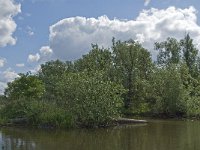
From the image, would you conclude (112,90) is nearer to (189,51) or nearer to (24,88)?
(24,88)

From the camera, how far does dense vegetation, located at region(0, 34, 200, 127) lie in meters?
34.8

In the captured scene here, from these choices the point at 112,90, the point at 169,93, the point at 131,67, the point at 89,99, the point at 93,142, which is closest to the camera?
the point at 93,142

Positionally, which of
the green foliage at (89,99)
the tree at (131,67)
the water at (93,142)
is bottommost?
the water at (93,142)

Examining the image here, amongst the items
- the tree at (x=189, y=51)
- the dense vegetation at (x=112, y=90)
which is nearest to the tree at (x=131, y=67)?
the dense vegetation at (x=112, y=90)

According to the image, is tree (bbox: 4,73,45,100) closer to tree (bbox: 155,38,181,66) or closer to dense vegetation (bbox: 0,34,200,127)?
dense vegetation (bbox: 0,34,200,127)

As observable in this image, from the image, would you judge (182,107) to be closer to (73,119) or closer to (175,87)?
(175,87)

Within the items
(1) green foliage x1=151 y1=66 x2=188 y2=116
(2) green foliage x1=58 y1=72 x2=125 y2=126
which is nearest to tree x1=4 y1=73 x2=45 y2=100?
(2) green foliage x1=58 y1=72 x2=125 y2=126

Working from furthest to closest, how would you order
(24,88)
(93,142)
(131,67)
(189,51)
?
(189,51)
(131,67)
(24,88)
(93,142)

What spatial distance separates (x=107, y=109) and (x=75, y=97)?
3.07m

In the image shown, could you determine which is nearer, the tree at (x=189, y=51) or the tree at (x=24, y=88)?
the tree at (x=24, y=88)

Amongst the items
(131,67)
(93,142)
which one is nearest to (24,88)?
(93,142)

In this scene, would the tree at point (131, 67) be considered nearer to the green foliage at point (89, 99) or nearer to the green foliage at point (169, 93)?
the green foliage at point (169, 93)

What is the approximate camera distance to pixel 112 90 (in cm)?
3731

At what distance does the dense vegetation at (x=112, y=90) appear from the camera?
114 ft
